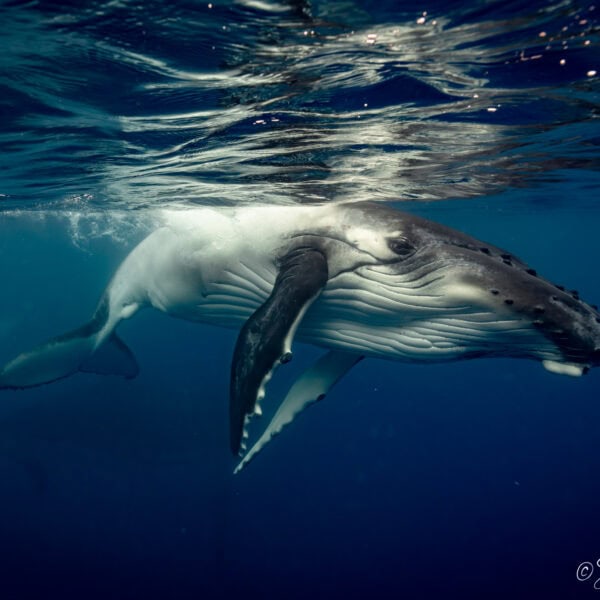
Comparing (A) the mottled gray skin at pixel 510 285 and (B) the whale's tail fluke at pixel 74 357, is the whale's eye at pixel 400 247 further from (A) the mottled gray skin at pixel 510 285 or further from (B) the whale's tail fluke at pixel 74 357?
→ (B) the whale's tail fluke at pixel 74 357

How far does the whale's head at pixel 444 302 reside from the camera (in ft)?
16.1

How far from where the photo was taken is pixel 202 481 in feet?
74.1

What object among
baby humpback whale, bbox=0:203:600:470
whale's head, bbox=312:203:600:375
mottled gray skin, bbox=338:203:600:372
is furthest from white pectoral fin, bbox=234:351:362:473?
mottled gray skin, bbox=338:203:600:372

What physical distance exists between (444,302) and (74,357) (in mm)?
8722

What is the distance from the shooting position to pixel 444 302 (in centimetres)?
563

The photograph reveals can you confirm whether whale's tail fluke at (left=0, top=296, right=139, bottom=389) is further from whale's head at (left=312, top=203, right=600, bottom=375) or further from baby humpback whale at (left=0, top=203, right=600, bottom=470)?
whale's head at (left=312, top=203, right=600, bottom=375)

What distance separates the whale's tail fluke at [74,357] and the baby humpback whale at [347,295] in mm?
2262

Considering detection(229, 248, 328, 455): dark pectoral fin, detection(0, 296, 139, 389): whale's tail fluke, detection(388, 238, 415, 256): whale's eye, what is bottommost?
detection(0, 296, 139, 389): whale's tail fluke

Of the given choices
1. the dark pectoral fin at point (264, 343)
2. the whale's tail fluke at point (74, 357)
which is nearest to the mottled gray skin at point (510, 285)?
the dark pectoral fin at point (264, 343)

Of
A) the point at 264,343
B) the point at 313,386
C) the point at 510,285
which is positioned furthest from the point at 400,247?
the point at 313,386

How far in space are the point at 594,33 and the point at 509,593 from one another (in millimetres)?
19328

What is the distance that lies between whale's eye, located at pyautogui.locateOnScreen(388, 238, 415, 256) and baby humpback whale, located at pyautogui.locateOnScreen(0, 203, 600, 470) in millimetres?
14

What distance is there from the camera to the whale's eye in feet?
20.4

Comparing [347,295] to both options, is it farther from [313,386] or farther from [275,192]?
[275,192]
